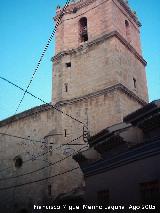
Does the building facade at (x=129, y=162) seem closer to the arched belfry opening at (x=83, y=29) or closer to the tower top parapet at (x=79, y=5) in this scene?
the arched belfry opening at (x=83, y=29)

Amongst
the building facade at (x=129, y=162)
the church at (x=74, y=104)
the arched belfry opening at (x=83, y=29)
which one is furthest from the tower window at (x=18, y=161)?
the building facade at (x=129, y=162)

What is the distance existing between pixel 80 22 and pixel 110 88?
7.37 m

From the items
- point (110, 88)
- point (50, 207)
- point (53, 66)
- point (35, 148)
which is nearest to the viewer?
point (50, 207)

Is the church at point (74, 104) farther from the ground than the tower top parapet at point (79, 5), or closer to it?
closer to it

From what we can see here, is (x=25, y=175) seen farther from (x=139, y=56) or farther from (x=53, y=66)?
(x=139, y=56)

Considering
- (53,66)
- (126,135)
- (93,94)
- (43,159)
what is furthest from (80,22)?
(126,135)

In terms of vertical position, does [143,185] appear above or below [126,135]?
below

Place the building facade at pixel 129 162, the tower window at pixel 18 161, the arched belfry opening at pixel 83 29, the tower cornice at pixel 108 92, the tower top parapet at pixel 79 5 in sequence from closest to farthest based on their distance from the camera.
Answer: the building facade at pixel 129 162
the tower cornice at pixel 108 92
the tower window at pixel 18 161
the arched belfry opening at pixel 83 29
the tower top parapet at pixel 79 5

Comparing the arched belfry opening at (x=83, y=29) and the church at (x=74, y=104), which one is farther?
the arched belfry opening at (x=83, y=29)

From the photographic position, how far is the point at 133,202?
8398 millimetres

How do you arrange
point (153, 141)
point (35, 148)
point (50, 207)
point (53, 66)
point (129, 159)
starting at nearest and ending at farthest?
1. point (153, 141)
2. point (129, 159)
3. point (50, 207)
4. point (35, 148)
5. point (53, 66)

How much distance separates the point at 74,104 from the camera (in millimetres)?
19297

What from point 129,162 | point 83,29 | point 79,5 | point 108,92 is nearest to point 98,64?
point 108,92

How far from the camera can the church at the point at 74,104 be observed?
1780 centimetres
